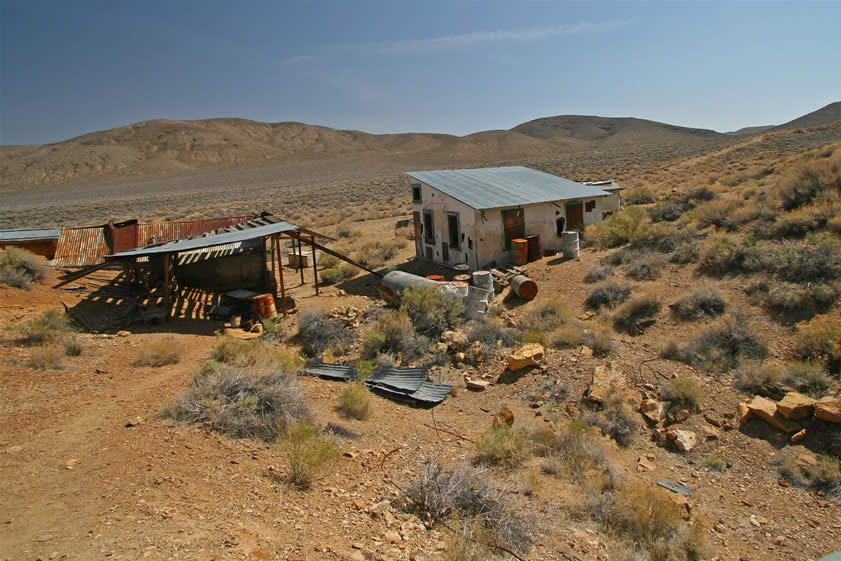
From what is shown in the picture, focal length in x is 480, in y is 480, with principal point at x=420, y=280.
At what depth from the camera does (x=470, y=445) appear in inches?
269

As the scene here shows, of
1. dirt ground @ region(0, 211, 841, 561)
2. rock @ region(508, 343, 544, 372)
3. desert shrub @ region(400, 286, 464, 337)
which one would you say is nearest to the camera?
dirt ground @ region(0, 211, 841, 561)

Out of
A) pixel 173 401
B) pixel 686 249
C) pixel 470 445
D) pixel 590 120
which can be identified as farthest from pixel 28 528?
pixel 590 120

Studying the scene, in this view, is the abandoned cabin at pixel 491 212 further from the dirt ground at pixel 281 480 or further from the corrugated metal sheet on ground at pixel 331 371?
the corrugated metal sheet on ground at pixel 331 371

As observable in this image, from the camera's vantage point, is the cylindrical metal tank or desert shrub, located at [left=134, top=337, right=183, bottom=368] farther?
the cylindrical metal tank

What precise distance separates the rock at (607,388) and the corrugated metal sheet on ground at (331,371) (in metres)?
4.18

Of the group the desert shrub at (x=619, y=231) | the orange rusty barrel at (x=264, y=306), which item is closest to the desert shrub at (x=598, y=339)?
the desert shrub at (x=619, y=231)

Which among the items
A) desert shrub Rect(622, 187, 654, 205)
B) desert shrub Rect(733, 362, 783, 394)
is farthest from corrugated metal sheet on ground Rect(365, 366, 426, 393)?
desert shrub Rect(622, 187, 654, 205)

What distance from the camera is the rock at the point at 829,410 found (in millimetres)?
6531

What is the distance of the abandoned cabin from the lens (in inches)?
602

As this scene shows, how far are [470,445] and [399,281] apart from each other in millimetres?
6935

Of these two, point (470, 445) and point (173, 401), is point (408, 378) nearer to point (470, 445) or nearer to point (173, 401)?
point (470, 445)

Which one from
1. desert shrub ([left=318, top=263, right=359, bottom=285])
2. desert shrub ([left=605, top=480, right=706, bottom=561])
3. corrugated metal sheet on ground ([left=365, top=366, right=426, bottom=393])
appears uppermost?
desert shrub ([left=318, top=263, right=359, bottom=285])

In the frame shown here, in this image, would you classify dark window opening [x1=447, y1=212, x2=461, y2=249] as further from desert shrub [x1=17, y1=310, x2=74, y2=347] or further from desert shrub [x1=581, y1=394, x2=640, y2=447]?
desert shrub [x1=17, y1=310, x2=74, y2=347]

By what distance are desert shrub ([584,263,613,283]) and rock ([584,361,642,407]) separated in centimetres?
477
